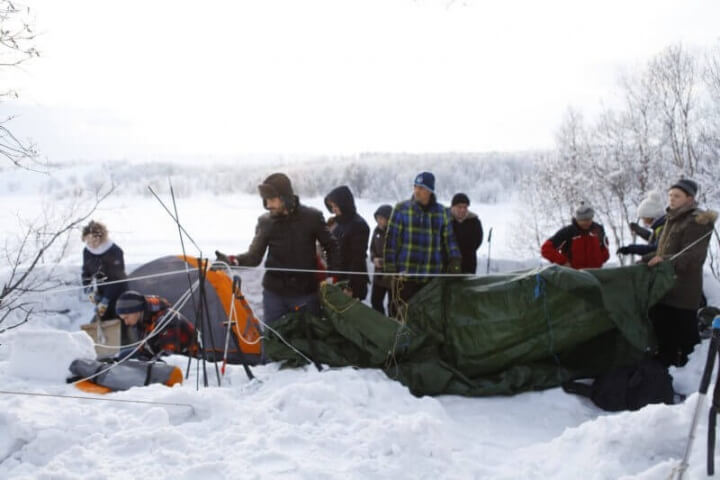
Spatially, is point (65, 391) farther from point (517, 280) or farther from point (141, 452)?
point (517, 280)

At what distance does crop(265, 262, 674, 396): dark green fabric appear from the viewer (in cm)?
408

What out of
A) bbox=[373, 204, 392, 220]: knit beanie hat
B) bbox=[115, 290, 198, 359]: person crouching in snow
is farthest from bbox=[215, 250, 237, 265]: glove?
bbox=[373, 204, 392, 220]: knit beanie hat

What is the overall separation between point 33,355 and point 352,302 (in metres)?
2.23

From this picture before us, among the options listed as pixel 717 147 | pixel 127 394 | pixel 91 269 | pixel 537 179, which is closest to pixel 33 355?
pixel 127 394

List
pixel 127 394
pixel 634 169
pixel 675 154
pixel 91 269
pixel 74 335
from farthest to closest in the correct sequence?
pixel 634 169
pixel 675 154
pixel 91 269
pixel 74 335
pixel 127 394

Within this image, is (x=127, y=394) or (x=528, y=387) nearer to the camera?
(x=127, y=394)

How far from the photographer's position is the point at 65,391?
333 cm

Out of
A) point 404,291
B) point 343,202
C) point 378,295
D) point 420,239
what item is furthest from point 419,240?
point 378,295

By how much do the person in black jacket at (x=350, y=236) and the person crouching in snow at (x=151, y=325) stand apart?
5.19 feet

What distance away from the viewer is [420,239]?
14.0 feet

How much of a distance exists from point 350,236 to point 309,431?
2476mm

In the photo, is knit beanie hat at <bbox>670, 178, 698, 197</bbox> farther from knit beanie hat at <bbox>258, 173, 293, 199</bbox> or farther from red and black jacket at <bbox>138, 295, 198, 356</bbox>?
red and black jacket at <bbox>138, 295, 198, 356</bbox>

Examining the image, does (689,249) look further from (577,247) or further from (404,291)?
(404,291)

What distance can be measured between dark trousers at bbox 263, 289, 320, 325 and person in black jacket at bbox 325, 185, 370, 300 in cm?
82
